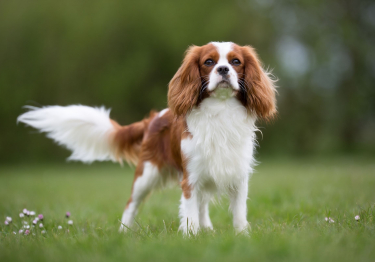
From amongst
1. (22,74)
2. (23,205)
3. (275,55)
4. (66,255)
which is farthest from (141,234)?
(275,55)

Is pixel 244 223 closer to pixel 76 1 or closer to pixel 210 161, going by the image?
pixel 210 161

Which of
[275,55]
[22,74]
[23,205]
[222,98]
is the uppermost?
[275,55]

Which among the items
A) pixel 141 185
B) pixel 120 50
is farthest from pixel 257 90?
pixel 120 50

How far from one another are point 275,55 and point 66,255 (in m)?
15.0

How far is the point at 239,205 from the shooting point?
12.3 feet

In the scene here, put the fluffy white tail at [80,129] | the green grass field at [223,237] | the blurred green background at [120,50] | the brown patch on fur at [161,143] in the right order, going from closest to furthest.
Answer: the green grass field at [223,237], the brown patch on fur at [161,143], the fluffy white tail at [80,129], the blurred green background at [120,50]

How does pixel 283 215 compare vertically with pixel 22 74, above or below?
below

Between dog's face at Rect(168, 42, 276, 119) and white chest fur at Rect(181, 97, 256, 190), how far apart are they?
8 cm

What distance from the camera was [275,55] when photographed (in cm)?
1630

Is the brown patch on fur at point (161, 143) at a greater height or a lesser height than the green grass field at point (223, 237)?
greater

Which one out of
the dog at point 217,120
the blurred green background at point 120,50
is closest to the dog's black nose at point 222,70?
the dog at point 217,120

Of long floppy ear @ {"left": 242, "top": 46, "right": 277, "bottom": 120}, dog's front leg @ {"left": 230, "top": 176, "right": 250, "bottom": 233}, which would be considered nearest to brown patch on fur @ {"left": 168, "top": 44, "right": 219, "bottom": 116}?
long floppy ear @ {"left": 242, "top": 46, "right": 277, "bottom": 120}

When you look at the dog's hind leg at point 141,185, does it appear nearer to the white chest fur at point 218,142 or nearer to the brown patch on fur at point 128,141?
the brown patch on fur at point 128,141

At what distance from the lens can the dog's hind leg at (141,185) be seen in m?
4.40
